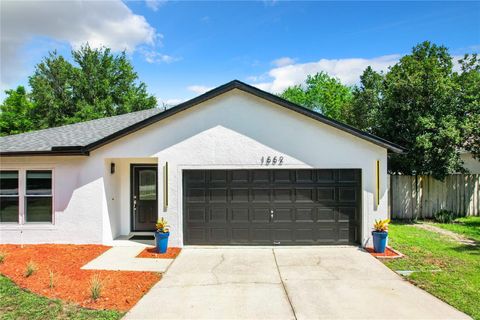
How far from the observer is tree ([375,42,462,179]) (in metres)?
A: 12.2

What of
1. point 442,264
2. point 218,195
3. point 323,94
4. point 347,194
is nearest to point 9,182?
point 218,195

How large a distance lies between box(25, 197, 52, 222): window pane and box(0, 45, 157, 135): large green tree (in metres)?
22.3

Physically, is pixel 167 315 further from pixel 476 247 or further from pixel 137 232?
pixel 476 247

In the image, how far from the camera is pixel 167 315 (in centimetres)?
508

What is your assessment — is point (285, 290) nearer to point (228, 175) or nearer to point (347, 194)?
point (228, 175)

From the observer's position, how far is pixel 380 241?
853cm

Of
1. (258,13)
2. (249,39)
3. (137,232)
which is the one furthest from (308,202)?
(249,39)

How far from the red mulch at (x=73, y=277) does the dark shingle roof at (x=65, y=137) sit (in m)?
3.20

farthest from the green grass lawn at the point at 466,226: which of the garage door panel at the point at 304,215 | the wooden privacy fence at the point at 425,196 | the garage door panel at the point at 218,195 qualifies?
the garage door panel at the point at 218,195

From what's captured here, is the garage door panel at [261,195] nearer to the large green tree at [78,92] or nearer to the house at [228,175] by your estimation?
the house at [228,175]

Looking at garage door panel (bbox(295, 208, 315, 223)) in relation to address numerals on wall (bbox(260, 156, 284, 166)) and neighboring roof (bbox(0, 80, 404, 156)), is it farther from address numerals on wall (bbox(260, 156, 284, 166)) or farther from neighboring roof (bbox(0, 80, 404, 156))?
neighboring roof (bbox(0, 80, 404, 156))

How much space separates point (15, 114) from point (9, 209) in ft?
106

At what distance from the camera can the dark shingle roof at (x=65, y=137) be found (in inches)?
380

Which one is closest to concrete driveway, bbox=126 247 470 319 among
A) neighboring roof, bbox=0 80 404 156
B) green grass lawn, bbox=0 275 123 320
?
green grass lawn, bbox=0 275 123 320
